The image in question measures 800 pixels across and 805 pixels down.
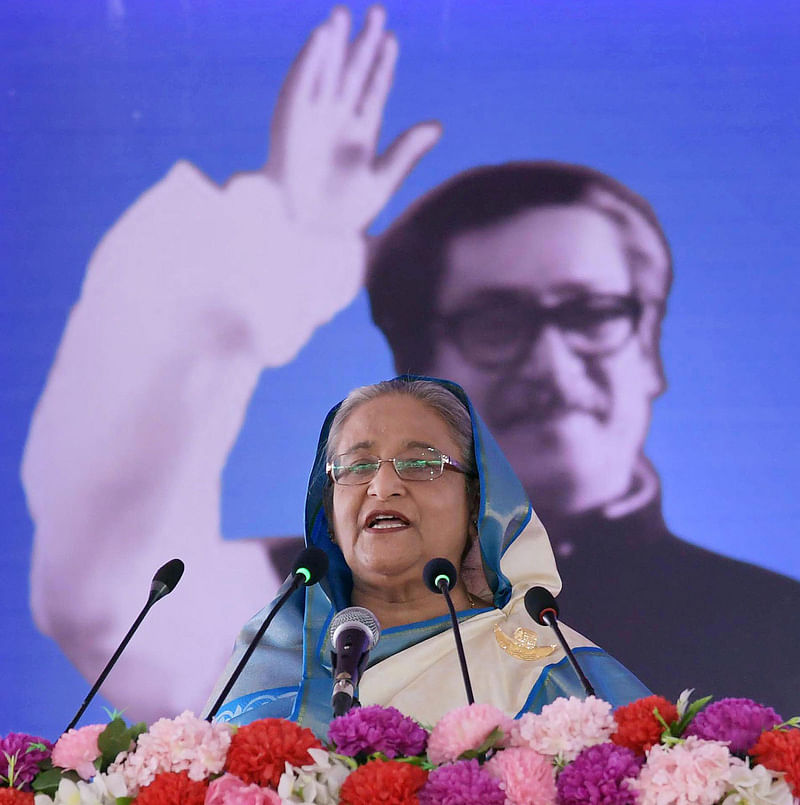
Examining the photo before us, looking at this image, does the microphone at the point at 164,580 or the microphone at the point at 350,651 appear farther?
the microphone at the point at 164,580

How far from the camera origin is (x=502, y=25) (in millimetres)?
4148

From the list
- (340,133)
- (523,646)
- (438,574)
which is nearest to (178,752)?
(438,574)

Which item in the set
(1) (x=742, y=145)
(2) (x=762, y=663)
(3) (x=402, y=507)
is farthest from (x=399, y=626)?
(1) (x=742, y=145)

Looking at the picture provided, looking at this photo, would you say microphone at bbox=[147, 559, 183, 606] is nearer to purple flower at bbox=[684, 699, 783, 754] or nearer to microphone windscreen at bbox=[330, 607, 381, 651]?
microphone windscreen at bbox=[330, 607, 381, 651]

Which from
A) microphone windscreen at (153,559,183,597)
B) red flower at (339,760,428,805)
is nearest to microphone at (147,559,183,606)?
microphone windscreen at (153,559,183,597)

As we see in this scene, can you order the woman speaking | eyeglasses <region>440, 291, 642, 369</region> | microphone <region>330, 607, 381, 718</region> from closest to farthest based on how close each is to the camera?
1. microphone <region>330, 607, 381, 718</region>
2. the woman speaking
3. eyeglasses <region>440, 291, 642, 369</region>

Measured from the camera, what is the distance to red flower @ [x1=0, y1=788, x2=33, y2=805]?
1.35 metres

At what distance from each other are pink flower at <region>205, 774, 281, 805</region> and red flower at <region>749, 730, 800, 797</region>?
0.54 metres

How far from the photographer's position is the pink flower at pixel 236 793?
126 cm

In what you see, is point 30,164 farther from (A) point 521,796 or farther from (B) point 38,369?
(A) point 521,796

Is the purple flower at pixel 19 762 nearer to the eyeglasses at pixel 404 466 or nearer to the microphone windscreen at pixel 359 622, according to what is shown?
the microphone windscreen at pixel 359 622

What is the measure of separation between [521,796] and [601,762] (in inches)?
3.8

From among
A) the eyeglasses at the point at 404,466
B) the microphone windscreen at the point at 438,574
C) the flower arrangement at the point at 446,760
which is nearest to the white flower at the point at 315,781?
the flower arrangement at the point at 446,760

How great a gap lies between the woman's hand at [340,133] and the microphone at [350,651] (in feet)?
7.24
